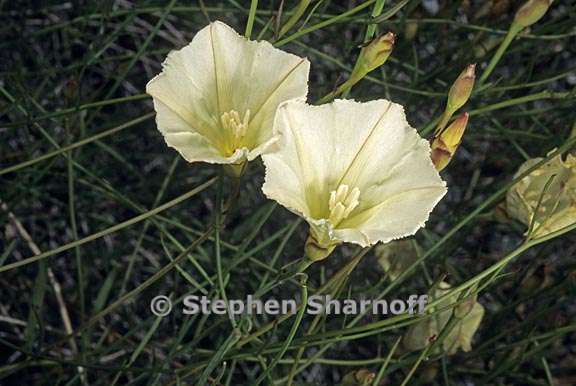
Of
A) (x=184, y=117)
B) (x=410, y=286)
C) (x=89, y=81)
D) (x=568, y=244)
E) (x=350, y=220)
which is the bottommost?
(x=568, y=244)

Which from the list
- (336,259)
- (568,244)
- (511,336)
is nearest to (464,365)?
(511,336)

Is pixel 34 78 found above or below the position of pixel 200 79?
below

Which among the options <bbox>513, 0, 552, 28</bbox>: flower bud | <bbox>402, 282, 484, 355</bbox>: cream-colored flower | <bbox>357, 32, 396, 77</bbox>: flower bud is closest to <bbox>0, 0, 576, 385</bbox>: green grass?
<bbox>402, 282, 484, 355</bbox>: cream-colored flower

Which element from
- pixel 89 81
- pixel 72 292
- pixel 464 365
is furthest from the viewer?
pixel 89 81

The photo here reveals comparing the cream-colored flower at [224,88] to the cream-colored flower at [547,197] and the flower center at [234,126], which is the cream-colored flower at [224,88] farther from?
the cream-colored flower at [547,197]

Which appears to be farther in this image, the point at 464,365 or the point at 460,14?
the point at 460,14

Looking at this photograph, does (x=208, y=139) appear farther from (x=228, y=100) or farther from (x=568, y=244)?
(x=568, y=244)

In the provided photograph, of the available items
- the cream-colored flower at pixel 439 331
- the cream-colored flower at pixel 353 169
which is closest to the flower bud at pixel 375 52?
the cream-colored flower at pixel 353 169

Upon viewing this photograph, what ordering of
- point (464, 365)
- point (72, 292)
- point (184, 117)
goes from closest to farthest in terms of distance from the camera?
point (184, 117), point (464, 365), point (72, 292)
